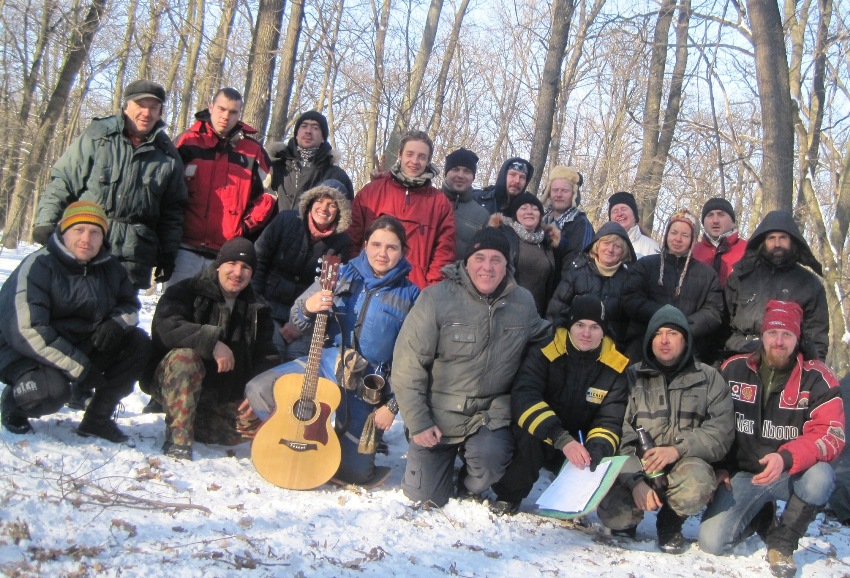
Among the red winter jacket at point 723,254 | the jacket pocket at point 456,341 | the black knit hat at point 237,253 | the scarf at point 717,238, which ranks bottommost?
the jacket pocket at point 456,341

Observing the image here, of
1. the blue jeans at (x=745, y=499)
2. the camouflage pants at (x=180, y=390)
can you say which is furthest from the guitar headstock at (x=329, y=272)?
the blue jeans at (x=745, y=499)

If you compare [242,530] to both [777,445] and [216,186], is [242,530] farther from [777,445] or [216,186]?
[777,445]

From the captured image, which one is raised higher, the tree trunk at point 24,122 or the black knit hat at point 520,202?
the tree trunk at point 24,122

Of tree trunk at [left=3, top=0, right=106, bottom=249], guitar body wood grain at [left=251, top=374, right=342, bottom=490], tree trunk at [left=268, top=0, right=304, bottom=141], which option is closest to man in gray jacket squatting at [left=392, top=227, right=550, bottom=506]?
guitar body wood grain at [left=251, top=374, right=342, bottom=490]

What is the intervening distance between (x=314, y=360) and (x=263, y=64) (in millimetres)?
5253

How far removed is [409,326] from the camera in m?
4.52

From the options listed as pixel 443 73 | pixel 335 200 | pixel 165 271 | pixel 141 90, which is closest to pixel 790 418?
pixel 335 200

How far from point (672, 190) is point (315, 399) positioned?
1893cm

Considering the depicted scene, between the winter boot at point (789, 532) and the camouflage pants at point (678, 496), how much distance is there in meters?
0.46

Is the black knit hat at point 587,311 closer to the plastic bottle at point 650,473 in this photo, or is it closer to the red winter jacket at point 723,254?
the plastic bottle at point 650,473

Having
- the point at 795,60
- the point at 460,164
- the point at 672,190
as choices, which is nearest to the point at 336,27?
the point at 460,164

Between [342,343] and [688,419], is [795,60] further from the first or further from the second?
[342,343]

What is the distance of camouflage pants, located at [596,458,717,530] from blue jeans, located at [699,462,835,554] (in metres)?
0.20

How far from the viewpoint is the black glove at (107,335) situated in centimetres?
423
